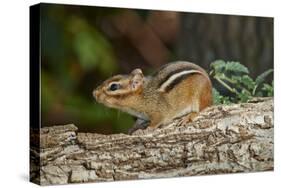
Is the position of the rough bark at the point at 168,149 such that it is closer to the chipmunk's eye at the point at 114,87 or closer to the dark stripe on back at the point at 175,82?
the dark stripe on back at the point at 175,82

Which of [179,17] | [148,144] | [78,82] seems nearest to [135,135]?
[148,144]

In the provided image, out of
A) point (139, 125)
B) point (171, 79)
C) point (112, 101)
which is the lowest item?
point (139, 125)

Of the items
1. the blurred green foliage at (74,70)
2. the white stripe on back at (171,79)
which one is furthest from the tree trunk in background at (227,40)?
the blurred green foliage at (74,70)

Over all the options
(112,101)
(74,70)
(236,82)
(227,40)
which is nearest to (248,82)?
(236,82)

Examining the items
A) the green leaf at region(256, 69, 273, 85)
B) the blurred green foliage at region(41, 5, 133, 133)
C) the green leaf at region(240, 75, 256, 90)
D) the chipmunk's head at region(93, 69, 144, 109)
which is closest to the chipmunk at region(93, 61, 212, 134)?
the chipmunk's head at region(93, 69, 144, 109)

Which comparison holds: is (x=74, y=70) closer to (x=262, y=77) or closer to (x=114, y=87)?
(x=114, y=87)

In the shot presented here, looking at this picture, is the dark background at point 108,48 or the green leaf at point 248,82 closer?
the dark background at point 108,48
